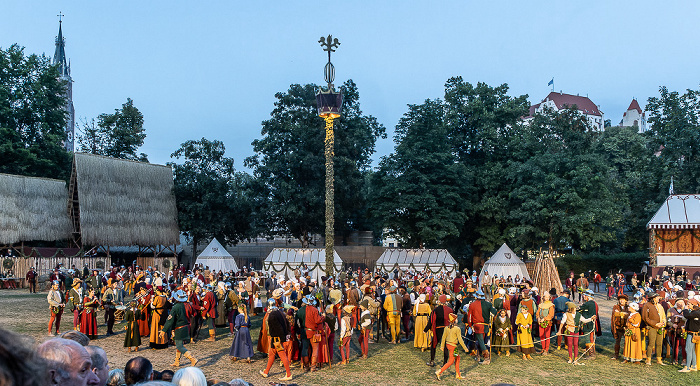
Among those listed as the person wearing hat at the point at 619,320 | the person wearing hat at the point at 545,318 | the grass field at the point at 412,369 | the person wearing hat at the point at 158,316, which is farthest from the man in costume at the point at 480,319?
the person wearing hat at the point at 158,316

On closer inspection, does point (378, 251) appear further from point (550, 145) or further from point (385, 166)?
point (550, 145)

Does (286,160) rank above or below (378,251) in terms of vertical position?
above

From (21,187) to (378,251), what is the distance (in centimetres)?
2423

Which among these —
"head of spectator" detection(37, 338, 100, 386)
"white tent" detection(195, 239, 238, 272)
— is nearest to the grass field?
"head of spectator" detection(37, 338, 100, 386)

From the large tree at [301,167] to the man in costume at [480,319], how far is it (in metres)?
25.6

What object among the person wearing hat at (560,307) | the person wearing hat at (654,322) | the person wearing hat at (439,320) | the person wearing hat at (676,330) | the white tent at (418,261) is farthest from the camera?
the white tent at (418,261)

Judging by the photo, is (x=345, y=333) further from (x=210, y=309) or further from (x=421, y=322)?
(x=210, y=309)

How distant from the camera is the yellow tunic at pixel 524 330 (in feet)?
44.3

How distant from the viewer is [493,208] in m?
37.9

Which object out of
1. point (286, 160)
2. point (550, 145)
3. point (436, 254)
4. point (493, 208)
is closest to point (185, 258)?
point (286, 160)

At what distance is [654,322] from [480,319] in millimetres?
4057

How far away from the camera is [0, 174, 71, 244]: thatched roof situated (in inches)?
1314

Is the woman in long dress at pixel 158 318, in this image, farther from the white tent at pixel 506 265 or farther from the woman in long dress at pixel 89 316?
the white tent at pixel 506 265

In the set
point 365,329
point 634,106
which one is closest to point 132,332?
point 365,329
